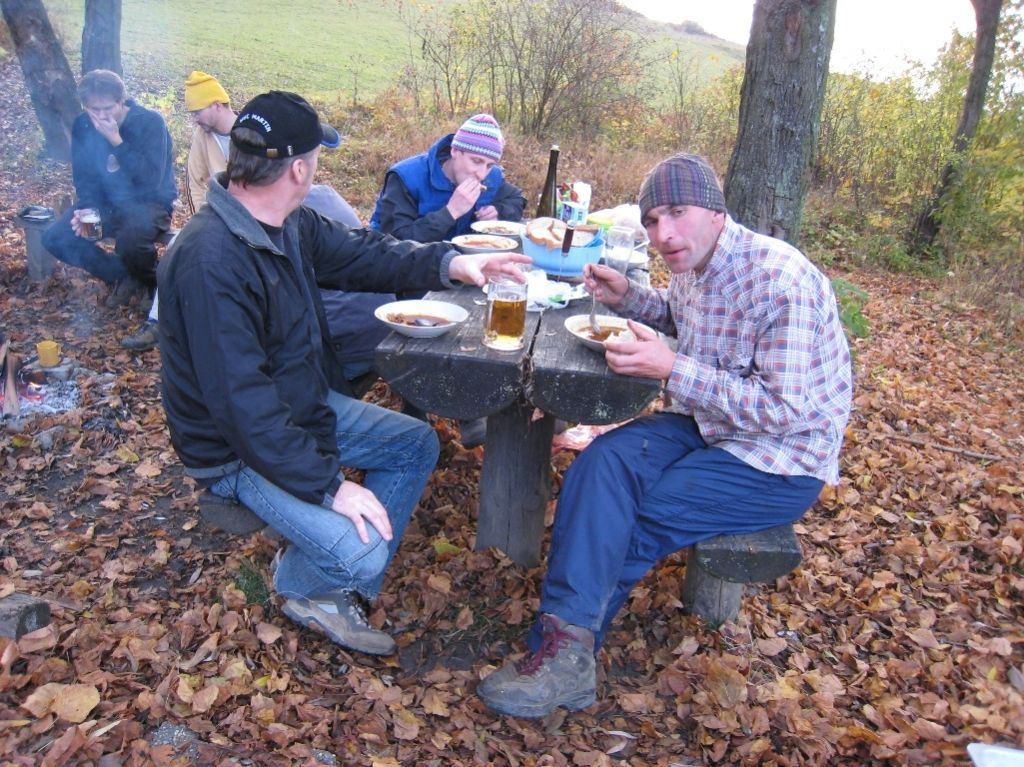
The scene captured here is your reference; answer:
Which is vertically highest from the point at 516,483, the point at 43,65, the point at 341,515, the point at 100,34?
the point at 100,34

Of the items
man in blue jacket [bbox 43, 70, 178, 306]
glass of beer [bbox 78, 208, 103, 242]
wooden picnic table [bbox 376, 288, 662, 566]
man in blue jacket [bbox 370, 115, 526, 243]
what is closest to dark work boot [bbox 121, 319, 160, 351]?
man in blue jacket [bbox 43, 70, 178, 306]

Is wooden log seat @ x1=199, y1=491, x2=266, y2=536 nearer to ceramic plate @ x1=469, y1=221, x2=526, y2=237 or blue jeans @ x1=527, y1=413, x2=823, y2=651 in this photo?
blue jeans @ x1=527, y1=413, x2=823, y2=651

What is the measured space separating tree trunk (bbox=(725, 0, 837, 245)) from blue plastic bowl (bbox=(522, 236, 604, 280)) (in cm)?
170

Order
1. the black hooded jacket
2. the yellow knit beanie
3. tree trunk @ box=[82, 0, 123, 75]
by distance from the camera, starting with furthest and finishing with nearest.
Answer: tree trunk @ box=[82, 0, 123, 75] < the yellow knit beanie < the black hooded jacket

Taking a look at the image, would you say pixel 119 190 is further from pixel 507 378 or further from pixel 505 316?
pixel 507 378

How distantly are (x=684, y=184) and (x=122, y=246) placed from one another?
4190 millimetres

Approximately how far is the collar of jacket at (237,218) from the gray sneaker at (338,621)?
1184mm

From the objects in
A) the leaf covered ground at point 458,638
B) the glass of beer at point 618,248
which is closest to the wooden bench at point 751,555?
the leaf covered ground at point 458,638

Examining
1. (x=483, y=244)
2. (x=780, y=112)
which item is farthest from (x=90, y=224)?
(x=780, y=112)

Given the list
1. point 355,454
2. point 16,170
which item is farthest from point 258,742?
point 16,170

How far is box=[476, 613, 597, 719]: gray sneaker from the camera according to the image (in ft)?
7.57

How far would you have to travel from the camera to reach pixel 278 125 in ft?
6.97

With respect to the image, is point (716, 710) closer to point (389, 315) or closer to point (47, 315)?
point (389, 315)

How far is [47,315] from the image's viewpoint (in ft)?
16.6
